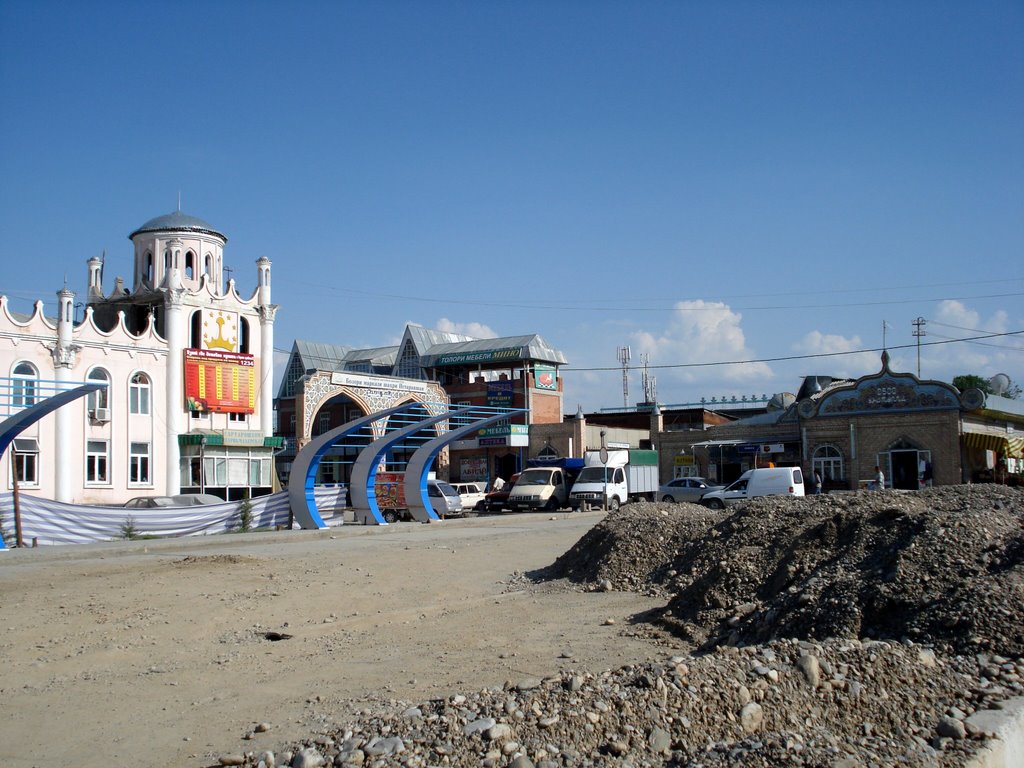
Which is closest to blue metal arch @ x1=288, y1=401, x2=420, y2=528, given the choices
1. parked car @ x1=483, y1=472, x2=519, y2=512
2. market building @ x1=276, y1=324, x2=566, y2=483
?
parked car @ x1=483, y1=472, x2=519, y2=512

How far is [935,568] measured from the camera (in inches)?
362

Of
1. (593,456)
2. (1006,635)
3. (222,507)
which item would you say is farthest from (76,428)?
(1006,635)

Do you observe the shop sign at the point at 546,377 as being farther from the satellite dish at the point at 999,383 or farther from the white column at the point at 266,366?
the satellite dish at the point at 999,383

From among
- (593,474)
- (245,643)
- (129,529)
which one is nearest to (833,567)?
(245,643)

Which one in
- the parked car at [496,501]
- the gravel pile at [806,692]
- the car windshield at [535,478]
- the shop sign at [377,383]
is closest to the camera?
the gravel pile at [806,692]

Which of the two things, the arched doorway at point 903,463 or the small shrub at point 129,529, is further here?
the arched doorway at point 903,463

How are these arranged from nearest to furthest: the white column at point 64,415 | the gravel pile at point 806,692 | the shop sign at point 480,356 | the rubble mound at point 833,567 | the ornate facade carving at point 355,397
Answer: the gravel pile at point 806,692, the rubble mound at point 833,567, the white column at point 64,415, the ornate facade carving at point 355,397, the shop sign at point 480,356

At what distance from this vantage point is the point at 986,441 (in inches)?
1756

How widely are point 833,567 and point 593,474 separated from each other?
102 ft

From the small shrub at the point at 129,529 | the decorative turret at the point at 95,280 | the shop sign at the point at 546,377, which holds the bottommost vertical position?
the small shrub at the point at 129,529

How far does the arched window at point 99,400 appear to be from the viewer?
128 ft

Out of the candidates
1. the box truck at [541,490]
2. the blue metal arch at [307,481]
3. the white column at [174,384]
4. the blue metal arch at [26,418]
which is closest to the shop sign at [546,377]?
the box truck at [541,490]

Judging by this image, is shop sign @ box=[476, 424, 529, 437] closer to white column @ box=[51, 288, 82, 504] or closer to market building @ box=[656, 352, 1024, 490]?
market building @ box=[656, 352, 1024, 490]

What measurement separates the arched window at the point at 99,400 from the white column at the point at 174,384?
288cm
